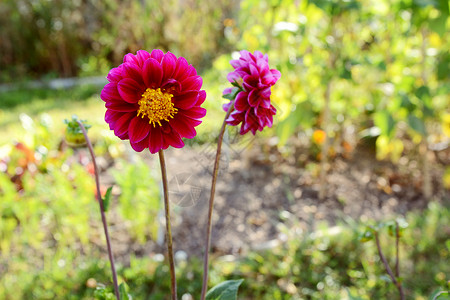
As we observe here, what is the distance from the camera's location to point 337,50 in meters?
2.11

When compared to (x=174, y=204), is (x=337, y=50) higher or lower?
higher

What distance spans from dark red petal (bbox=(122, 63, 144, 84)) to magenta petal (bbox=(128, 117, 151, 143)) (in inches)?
2.7

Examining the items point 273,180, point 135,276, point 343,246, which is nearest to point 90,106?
point 273,180

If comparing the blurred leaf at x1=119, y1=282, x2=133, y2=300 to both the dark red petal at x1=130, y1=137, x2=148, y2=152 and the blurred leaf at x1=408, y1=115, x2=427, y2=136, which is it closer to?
the dark red petal at x1=130, y1=137, x2=148, y2=152

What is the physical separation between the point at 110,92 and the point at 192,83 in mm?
146

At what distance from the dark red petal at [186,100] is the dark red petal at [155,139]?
0.19 feet

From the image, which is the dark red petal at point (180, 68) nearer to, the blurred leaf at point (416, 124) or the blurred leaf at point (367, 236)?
the blurred leaf at point (367, 236)

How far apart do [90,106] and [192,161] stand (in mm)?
1828

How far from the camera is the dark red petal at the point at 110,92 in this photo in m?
0.74

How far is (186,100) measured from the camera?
2.56ft

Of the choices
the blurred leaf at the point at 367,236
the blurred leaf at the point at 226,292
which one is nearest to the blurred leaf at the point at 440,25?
the blurred leaf at the point at 367,236

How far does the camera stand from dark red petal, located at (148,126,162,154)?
30.3 inches

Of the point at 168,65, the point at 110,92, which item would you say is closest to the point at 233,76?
the point at 168,65

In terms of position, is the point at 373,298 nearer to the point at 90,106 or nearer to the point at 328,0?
the point at 328,0
